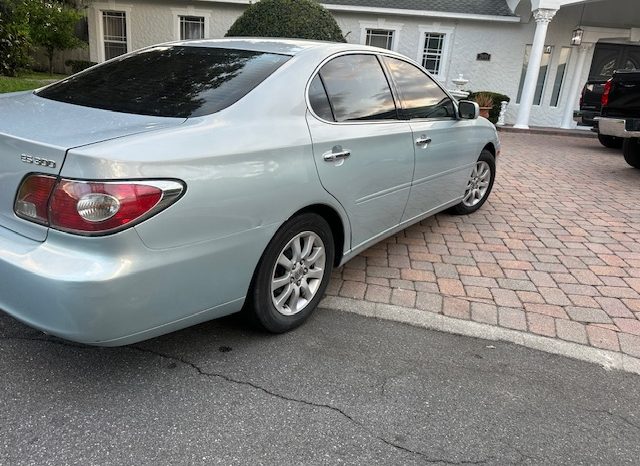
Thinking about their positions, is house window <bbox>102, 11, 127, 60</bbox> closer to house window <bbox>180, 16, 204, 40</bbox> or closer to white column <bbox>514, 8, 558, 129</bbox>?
house window <bbox>180, 16, 204, 40</bbox>

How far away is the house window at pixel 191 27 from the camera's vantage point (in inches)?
612

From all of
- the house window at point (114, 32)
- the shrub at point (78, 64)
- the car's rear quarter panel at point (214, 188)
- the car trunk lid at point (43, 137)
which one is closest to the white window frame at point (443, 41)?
the house window at point (114, 32)

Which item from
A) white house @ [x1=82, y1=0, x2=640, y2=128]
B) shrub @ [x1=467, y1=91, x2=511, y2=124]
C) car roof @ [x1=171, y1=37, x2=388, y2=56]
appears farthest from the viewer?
white house @ [x1=82, y1=0, x2=640, y2=128]

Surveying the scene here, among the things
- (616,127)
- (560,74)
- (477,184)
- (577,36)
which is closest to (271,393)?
(477,184)

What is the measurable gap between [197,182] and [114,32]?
16.0 metres

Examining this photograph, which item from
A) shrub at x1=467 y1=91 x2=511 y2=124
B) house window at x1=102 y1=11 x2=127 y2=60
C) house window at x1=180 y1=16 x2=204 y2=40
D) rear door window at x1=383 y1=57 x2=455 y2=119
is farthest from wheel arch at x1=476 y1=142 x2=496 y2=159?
house window at x1=102 y1=11 x2=127 y2=60

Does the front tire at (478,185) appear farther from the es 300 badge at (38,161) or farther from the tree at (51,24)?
the tree at (51,24)

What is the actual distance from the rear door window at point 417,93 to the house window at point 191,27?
12.8m

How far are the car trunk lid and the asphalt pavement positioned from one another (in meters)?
0.80

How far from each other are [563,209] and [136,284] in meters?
5.39

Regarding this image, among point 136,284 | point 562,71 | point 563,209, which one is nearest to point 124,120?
point 136,284

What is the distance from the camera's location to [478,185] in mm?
5566

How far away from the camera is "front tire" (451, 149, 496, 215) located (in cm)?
537

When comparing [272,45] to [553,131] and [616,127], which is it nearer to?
[616,127]
